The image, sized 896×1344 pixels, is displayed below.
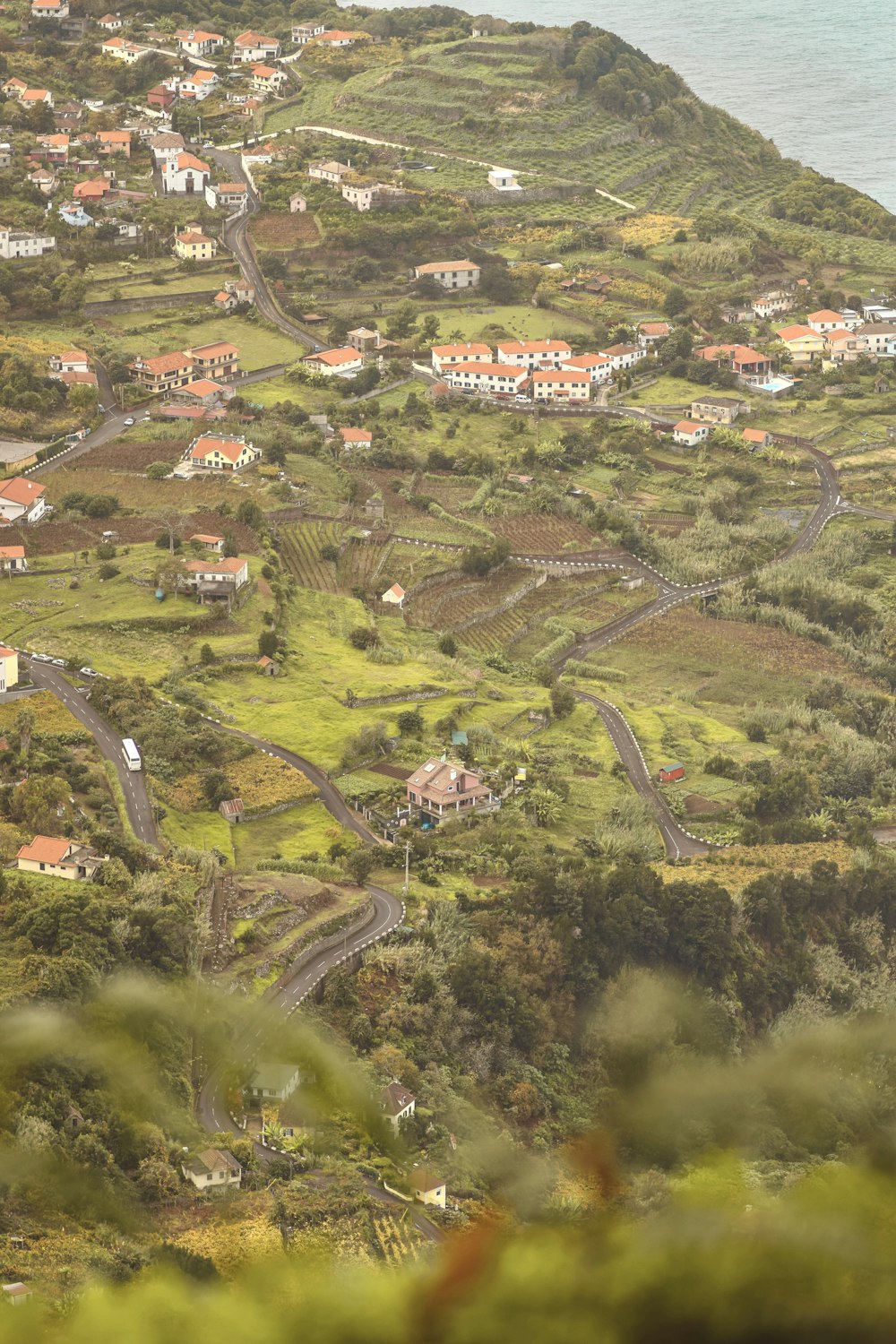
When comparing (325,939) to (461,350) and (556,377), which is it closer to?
(556,377)

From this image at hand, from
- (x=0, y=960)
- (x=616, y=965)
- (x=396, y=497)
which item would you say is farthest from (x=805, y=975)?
(x=396, y=497)

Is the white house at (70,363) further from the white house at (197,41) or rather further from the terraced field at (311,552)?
the white house at (197,41)

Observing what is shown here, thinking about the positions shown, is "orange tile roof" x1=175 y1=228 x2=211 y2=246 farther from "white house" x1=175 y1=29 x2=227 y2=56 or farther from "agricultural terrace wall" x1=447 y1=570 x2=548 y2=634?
"agricultural terrace wall" x1=447 y1=570 x2=548 y2=634

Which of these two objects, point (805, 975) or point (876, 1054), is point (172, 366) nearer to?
A: point (805, 975)

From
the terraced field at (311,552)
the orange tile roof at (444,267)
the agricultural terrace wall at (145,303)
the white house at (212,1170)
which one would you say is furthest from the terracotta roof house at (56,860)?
the orange tile roof at (444,267)

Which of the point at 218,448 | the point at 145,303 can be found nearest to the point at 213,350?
the point at 145,303

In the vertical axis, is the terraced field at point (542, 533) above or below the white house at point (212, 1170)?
below

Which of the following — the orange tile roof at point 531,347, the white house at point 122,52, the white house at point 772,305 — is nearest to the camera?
the orange tile roof at point 531,347
